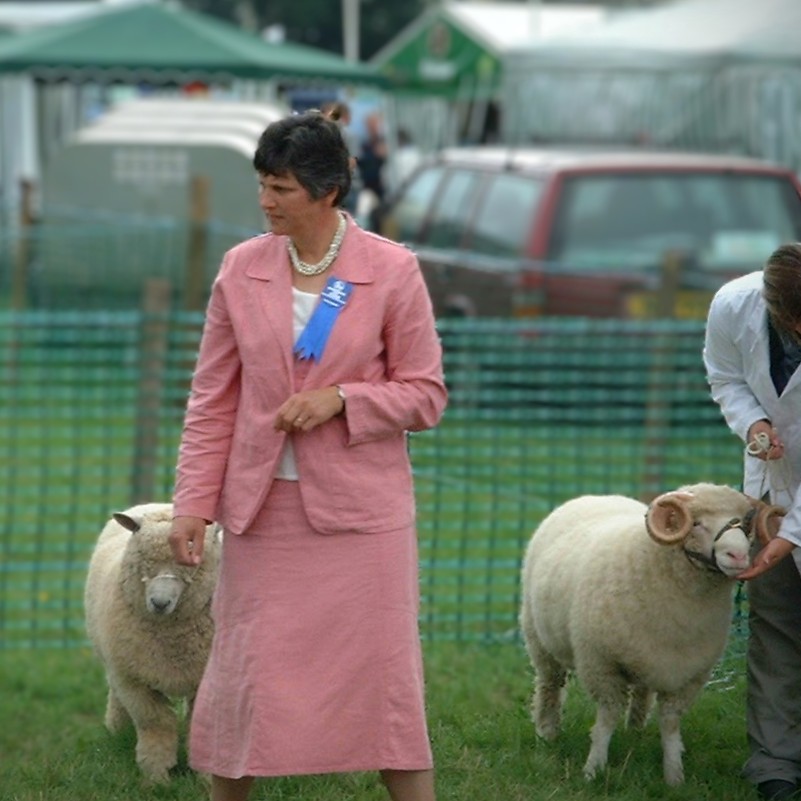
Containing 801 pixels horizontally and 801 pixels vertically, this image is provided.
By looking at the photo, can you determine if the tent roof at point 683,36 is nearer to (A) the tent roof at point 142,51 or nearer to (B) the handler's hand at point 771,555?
(A) the tent roof at point 142,51

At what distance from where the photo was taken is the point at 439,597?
8875mm

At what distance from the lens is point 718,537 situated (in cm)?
509

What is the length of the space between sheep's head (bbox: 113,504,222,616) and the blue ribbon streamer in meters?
1.21

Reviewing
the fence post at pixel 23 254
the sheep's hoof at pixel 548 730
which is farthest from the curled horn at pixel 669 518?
the fence post at pixel 23 254

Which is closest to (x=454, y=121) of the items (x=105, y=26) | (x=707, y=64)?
(x=707, y=64)

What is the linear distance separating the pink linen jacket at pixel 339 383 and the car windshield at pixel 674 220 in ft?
27.5

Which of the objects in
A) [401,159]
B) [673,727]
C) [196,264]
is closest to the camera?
[673,727]

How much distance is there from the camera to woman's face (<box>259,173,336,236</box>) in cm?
446

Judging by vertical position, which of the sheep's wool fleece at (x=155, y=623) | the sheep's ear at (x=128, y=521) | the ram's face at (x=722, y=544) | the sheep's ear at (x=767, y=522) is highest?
→ the sheep's ear at (x=767, y=522)

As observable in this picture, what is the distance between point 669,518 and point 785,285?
714 millimetres

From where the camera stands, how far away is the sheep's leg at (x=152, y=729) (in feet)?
18.9

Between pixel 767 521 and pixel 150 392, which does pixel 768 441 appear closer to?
pixel 767 521

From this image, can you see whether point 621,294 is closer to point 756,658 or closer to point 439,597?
point 439,597

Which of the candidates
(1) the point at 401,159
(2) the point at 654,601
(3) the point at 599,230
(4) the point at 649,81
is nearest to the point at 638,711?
(2) the point at 654,601
